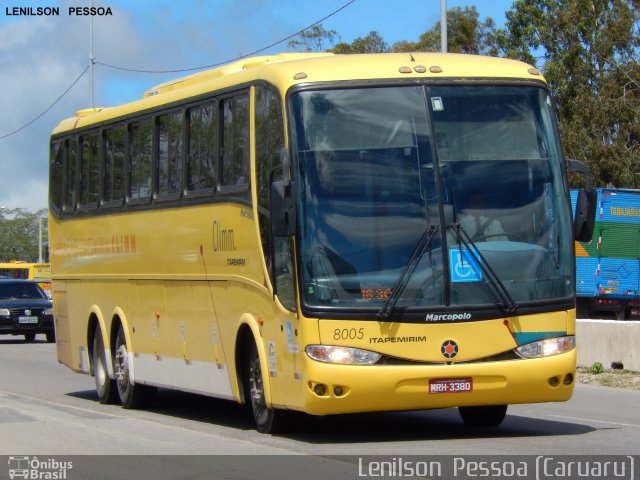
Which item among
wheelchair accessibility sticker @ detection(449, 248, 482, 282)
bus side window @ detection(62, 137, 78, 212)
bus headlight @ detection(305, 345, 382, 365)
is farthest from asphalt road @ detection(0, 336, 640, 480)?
bus side window @ detection(62, 137, 78, 212)

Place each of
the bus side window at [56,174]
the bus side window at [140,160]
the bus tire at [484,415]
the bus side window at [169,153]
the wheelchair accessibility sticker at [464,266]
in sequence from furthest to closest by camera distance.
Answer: the bus side window at [56,174] < the bus side window at [140,160] < the bus side window at [169,153] < the bus tire at [484,415] < the wheelchair accessibility sticker at [464,266]

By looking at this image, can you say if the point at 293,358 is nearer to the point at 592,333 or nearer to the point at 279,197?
the point at 279,197

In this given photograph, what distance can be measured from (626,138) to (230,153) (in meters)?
34.4

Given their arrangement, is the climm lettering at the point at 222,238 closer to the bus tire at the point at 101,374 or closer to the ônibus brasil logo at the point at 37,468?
the ônibus brasil logo at the point at 37,468

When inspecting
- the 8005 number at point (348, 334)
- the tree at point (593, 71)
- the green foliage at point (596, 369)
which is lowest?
the green foliage at point (596, 369)

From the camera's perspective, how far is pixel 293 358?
37.4ft

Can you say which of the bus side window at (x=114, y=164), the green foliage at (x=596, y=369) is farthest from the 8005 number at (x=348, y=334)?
the green foliage at (x=596, y=369)

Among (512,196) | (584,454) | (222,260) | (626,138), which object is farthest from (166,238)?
(626,138)

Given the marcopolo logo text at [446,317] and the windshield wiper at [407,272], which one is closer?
the windshield wiper at [407,272]

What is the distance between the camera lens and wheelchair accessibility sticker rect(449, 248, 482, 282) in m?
11.3

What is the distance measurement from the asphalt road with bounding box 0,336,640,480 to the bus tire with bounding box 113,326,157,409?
180mm

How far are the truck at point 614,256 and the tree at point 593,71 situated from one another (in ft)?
37.9

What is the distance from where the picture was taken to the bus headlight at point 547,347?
37.4ft

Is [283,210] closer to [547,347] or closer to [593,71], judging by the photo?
[547,347]
